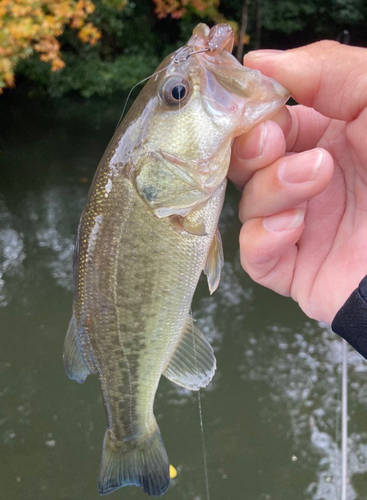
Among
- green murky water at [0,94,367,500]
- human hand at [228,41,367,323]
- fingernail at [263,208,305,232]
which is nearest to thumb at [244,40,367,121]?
human hand at [228,41,367,323]

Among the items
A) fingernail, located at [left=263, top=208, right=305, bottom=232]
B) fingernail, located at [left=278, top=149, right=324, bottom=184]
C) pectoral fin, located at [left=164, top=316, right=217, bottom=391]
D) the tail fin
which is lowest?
the tail fin

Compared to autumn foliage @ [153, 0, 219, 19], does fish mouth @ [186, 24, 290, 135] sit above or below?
above

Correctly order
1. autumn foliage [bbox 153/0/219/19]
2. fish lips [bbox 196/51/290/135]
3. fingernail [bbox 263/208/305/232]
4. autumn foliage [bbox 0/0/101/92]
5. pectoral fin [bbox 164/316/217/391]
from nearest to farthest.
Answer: fish lips [bbox 196/51/290/135] < fingernail [bbox 263/208/305/232] < pectoral fin [bbox 164/316/217/391] < autumn foliage [bbox 0/0/101/92] < autumn foliage [bbox 153/0/219/19]

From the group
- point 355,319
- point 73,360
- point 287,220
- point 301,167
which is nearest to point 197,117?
point 301,167

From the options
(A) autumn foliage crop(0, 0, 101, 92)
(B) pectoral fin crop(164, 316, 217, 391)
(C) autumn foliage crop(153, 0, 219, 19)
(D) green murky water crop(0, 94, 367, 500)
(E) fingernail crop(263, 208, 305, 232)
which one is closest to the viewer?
(E) fingernail crop(263, 208, 305, 232)

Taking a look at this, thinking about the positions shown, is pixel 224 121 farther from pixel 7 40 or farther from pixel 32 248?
pixel 7 40

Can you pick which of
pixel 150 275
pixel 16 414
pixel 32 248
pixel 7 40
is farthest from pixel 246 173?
pixel 7 40

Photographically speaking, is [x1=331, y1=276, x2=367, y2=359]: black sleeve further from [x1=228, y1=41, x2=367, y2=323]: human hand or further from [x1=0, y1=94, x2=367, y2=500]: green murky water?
[x1=0, y1=94, x2=367, y2=500]: green murky water

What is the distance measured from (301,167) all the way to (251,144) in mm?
189

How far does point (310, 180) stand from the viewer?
1373 mm

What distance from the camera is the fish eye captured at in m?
1.42

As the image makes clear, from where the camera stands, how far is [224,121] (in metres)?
1.38

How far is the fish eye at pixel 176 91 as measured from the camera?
4.65ft

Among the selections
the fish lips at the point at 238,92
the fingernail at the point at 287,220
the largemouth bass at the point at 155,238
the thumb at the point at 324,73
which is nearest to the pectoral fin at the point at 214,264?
Answer: the largemouth bass at the point at 155,238
